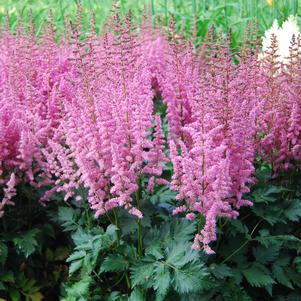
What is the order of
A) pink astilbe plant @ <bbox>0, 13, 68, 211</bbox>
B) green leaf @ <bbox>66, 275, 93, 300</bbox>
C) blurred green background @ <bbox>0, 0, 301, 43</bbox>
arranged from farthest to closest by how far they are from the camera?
blurred green background @ <bbox>0, 0, 301, 43</bbox>, pink astilbe plant @ <bbox>0, 13, 68, 211</bbox>, green leaf @ <bbox>66, 275, 93, 300</bbox>

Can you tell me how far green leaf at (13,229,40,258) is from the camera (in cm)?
309

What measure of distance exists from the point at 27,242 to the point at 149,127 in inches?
40.8

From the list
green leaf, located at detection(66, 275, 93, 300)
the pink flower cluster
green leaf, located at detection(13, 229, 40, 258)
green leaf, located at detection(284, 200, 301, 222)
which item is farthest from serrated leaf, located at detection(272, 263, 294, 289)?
green leaf, located at detection(13, 229, 40, 258)

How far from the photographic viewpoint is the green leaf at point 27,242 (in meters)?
3.09

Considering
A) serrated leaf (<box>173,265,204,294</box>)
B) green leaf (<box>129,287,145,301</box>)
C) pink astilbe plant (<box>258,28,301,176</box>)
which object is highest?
pink astilbe plant (<box>258,28,301,176</box>)

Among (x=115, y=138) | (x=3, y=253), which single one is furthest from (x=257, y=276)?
(x=3, y=253)

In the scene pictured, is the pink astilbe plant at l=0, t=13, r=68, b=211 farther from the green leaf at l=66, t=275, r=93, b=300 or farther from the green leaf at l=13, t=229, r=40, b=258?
the green leaf at l=66, t=275, r=93, b=300

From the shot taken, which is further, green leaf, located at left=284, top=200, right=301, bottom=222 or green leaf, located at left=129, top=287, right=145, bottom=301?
green leaf, located at left=284, top=200, right=301, bottom=222

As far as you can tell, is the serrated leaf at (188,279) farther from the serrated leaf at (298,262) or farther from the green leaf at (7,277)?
the green leaf at (7,277)

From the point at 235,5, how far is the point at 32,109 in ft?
14.5

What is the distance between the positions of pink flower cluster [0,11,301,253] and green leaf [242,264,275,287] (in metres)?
0.34

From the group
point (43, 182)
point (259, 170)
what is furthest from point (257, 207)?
point (43, 182)

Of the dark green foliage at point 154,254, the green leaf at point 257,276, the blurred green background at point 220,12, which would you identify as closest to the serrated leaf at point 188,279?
the dark green foliage at point 154,254

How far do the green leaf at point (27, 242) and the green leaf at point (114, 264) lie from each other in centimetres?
53
